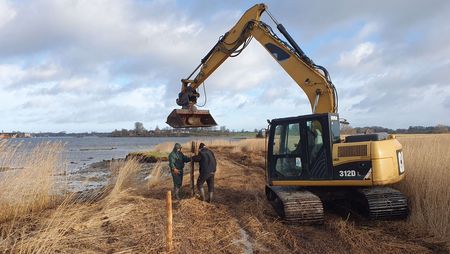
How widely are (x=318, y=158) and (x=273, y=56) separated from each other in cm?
276

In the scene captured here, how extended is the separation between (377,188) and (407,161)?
5.82ft

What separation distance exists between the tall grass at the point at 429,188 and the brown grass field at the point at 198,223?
17 mm

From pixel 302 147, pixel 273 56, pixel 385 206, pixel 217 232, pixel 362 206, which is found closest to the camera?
pixel 217 232

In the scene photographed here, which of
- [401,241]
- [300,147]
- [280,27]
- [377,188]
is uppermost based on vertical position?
[280,27]

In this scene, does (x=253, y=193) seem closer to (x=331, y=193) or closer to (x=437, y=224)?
(x=331, y=193)

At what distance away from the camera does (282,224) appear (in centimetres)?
753

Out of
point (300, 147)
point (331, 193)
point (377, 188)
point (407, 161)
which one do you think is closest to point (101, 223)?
point (300, 147)

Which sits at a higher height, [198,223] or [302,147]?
[302,147]

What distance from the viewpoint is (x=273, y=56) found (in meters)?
9.48

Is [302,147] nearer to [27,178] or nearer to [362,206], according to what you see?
[362,206]

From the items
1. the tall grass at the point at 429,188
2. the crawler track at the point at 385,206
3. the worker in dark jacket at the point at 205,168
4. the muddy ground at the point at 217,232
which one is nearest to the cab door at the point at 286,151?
the muddy ground at the point at 217,232

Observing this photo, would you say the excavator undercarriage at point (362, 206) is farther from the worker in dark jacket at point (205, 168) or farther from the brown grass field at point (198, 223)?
the worker in dark jacket at point (205, 168)

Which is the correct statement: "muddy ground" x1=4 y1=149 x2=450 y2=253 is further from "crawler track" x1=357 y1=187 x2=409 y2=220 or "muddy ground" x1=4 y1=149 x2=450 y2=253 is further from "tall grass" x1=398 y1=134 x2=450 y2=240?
"tall grass" x1=398 y1=134 x2=450 y2=240

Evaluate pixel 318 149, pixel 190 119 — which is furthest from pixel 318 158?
pixel 190 119
